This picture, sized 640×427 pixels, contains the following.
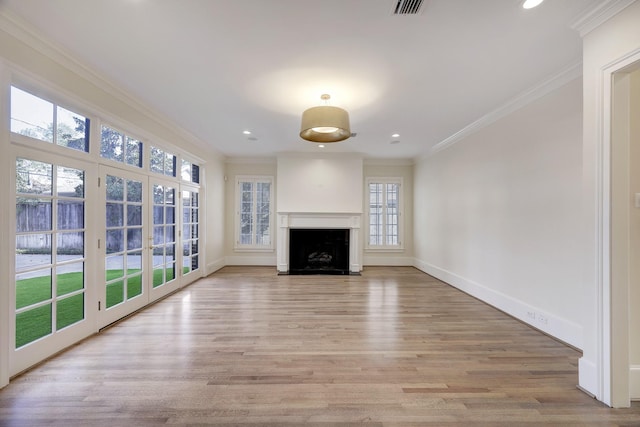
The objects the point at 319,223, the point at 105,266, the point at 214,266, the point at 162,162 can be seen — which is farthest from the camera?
the point at 319,223

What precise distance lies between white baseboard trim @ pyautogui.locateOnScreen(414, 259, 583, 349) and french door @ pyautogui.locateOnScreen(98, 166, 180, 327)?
502cm

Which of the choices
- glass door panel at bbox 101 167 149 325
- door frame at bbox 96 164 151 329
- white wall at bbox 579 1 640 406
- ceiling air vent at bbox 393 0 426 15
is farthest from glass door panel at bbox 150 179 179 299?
white wall at bbox 579 1 640 406

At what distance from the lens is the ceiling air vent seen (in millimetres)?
1803

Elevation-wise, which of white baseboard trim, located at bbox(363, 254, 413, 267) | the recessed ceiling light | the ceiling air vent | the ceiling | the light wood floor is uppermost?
the ceiling

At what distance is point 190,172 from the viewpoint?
517 cm

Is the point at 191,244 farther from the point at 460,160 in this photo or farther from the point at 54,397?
the point at 460,160

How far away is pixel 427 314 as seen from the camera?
3.58 m

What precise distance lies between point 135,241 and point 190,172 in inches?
77.2

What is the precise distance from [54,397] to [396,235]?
21.3ft

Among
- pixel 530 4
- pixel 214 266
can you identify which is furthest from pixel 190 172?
pixel 530 4

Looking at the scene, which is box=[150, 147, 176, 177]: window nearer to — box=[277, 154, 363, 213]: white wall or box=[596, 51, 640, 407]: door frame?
box=[277, 154, 363, 213]: white wall

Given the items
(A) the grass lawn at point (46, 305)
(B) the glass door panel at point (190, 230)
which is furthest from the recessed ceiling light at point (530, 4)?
(B) the glass door panel at point (190, 230)

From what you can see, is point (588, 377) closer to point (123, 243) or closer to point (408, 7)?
point (408, 7)

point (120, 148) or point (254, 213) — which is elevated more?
point (120, 148)
